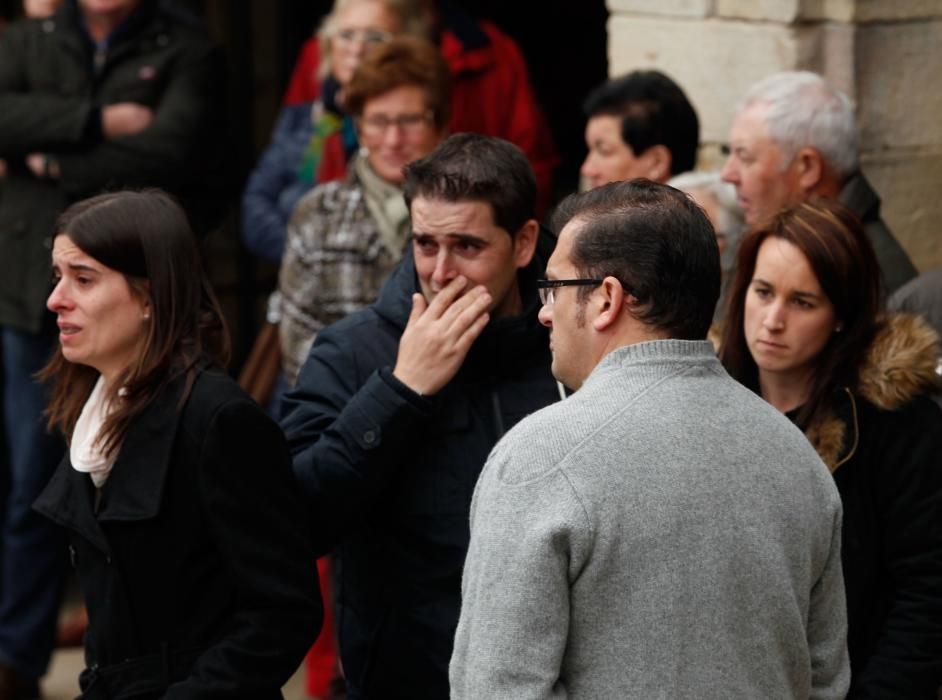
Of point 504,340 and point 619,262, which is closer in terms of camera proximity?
point 619,262

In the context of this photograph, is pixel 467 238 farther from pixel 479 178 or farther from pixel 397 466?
pixel 397 466

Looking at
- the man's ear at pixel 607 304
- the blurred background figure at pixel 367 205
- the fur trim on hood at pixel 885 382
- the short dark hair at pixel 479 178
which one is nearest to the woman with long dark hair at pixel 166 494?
the short dark hair at pixel 479 178

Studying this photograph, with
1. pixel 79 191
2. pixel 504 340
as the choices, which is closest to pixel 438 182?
pixel 504 340

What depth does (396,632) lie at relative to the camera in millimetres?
3352

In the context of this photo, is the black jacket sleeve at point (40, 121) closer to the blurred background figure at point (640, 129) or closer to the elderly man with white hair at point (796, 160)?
the blurred background figure at point (640, 129)

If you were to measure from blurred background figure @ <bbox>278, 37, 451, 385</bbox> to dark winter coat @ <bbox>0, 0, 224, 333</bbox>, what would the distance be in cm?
72

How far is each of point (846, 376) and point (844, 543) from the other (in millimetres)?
348

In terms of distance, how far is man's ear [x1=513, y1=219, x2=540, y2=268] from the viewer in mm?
3506

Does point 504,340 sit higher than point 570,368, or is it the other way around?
point 570,368

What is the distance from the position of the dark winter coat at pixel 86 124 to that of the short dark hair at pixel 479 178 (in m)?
2.18

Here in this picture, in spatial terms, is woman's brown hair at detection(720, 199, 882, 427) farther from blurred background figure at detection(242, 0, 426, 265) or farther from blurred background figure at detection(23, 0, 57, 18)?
blurred background figure at detection(23, 0, 57, 18)

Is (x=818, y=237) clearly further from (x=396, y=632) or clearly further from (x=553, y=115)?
(x=553, y=115)

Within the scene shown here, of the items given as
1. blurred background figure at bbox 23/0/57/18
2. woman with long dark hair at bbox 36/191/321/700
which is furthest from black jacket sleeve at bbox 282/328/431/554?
blurred background figure at bbox 23/0/57/18

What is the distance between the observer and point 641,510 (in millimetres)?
2336
